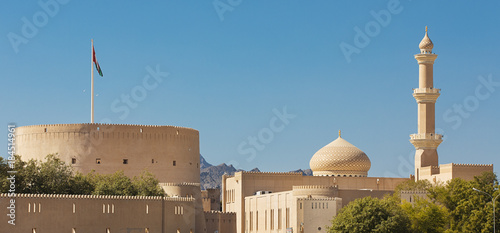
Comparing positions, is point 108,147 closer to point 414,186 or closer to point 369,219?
point 414,186

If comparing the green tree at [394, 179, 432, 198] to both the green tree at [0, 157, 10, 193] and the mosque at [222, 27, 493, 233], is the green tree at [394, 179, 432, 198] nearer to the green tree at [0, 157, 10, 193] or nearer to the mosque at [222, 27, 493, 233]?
the mosque at [222, 27, 493, 233]

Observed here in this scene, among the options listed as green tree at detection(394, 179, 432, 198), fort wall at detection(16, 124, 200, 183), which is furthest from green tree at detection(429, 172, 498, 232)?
fort wall at detection(16, 124, 200, 183)

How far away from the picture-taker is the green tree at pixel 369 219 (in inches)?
2504

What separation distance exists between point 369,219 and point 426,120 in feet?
58.9

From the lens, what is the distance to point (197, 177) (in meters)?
86.6

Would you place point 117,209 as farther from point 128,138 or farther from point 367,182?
point 367,182

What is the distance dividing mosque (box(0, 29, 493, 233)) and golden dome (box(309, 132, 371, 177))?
0.27ft

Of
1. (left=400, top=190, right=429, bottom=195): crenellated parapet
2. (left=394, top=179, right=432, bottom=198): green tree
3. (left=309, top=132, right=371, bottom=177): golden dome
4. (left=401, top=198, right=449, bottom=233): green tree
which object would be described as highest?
(left=309, top=132, right=371, bottom=177): golden dome

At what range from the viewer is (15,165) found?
69.8 m

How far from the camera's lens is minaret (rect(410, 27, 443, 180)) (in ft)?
260

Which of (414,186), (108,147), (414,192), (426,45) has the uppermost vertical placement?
(426,45)

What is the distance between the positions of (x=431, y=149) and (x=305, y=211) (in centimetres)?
1642

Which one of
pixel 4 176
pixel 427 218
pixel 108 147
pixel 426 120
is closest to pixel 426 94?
pixel 426 120

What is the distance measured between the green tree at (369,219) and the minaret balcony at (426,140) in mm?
14413
